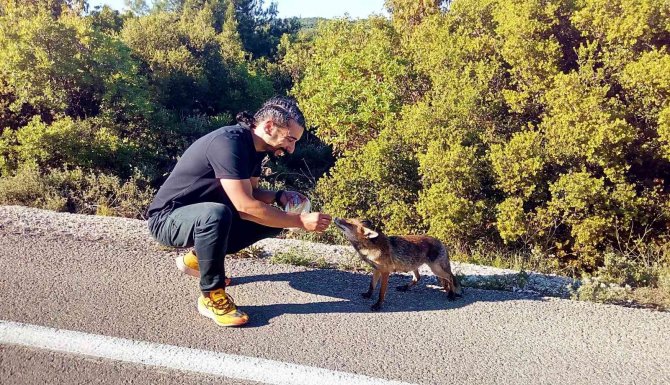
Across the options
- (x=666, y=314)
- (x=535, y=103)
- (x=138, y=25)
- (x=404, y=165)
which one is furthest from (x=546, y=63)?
(x=138, y=25)

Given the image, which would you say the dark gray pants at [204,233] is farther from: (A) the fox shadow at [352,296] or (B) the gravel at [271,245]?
(B) the gravel at [271,245]

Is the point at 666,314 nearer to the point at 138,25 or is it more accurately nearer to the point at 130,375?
the point at 130,375

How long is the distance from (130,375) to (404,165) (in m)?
7.53

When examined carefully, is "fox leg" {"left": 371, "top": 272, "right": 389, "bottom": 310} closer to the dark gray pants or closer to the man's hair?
the dark gray pants

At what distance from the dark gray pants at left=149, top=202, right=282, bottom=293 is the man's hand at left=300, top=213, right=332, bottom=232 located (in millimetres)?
473

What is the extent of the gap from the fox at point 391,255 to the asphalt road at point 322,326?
0.43 feet

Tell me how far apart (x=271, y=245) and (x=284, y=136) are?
1654 millimetres

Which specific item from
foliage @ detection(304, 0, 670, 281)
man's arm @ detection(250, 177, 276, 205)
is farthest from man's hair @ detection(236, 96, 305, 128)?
foliage @ detection(304, 0, 670, 281)

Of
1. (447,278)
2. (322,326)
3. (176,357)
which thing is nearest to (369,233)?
(447,278)

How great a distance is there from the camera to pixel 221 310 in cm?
344

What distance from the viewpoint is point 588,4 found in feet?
30.0

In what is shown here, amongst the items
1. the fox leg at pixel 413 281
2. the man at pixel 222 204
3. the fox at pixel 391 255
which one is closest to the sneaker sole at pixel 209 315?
the man at pixel 222 204

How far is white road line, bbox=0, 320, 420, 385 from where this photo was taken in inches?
112

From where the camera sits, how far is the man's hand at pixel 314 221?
11.9 ft
